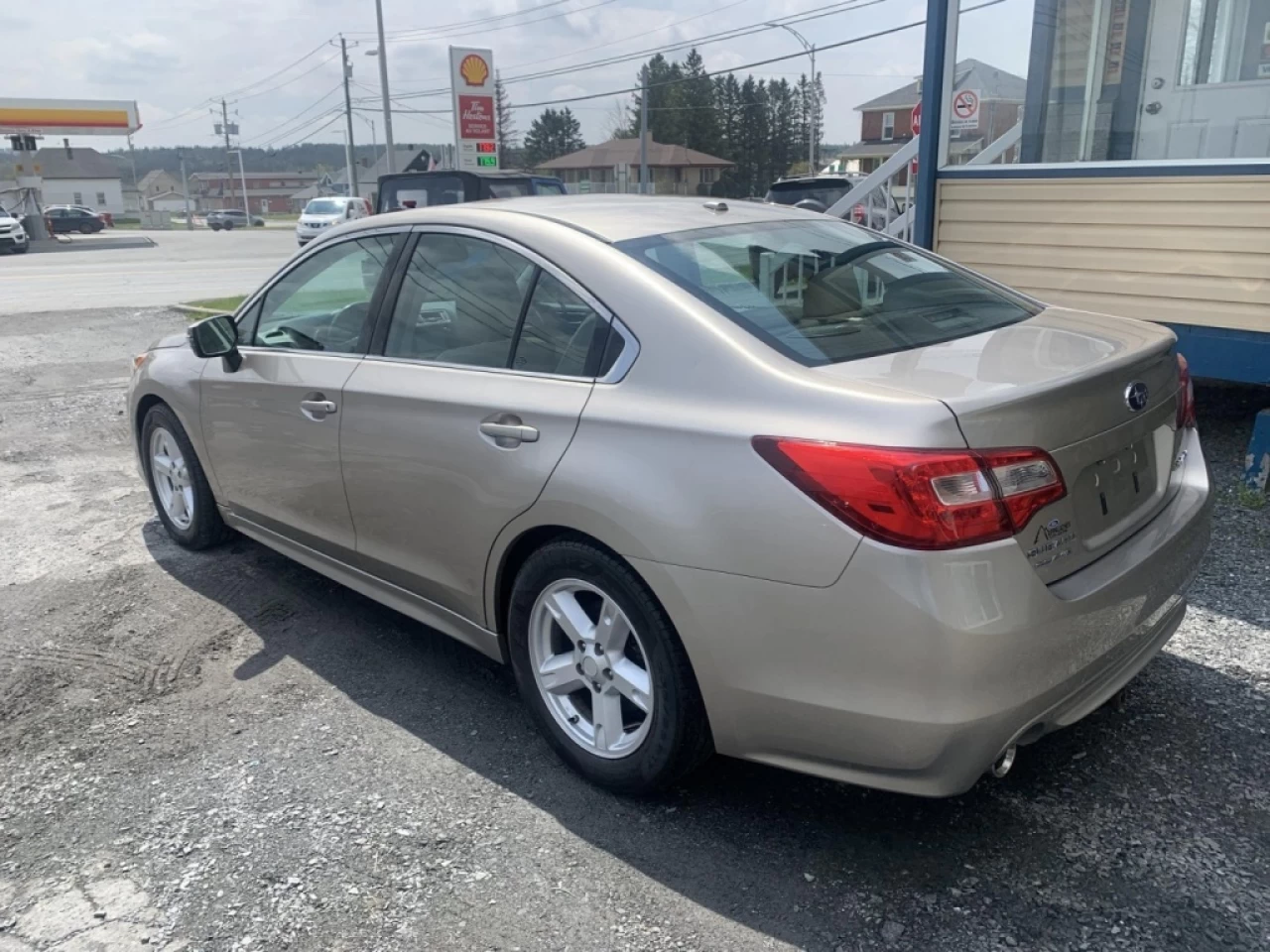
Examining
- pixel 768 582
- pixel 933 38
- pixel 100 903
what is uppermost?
pixel 933 38

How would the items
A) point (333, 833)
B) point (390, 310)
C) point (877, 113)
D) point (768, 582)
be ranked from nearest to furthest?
point (768, 582), point (333, 833), point (390, 310), point (877, 113)

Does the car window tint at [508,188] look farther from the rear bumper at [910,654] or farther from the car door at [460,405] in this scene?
the rear bumper at [910,654]

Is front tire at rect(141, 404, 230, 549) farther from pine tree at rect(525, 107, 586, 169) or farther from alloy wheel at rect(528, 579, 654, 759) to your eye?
pine tree at rect(525, 107, 586, 169)

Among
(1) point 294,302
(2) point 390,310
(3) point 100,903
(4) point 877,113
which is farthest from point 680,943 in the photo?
(4) point 877,113

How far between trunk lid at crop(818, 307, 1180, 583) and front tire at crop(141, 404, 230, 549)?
330 centimetres

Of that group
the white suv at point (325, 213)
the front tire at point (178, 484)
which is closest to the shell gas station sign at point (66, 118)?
the white suv at point (325, 213)

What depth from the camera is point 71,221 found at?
52719 mm

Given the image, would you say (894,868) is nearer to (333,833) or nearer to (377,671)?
(333,833)

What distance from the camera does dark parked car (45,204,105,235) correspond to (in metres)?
52.3

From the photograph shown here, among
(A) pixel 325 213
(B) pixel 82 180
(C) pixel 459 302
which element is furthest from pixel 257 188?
(C) pixel 459 302

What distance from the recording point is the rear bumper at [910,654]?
2.26 meters

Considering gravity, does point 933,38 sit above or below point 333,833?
above

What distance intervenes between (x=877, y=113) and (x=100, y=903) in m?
60.9

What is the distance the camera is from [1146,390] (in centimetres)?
277
